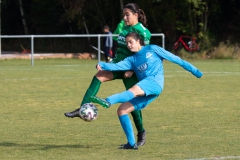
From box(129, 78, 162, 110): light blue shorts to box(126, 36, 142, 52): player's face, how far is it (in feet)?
1.32

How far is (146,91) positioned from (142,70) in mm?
347

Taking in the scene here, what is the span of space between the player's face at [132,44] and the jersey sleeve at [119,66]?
128mm

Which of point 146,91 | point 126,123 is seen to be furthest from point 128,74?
point 126,123

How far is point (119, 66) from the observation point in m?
8.55

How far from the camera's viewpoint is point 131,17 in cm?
→ 916

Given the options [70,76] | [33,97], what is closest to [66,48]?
[70,76]

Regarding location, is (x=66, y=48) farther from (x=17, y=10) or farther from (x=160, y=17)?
(x=17, y=10)

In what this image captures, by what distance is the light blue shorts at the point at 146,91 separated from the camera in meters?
8.45

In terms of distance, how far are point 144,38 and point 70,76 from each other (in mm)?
12812

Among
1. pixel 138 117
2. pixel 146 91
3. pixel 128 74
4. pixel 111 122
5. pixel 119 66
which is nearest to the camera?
pixel 146 91

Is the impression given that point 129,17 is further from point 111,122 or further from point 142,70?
point 111,122

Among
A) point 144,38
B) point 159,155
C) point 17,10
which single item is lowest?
point 17,10

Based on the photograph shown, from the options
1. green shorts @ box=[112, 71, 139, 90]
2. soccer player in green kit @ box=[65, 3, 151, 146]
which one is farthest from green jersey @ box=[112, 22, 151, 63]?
green shorts @ box=[112, 71, 139, 90]

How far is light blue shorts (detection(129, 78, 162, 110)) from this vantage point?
333 inches
